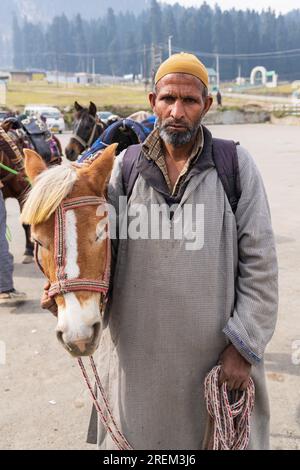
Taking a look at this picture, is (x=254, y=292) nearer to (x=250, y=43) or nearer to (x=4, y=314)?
(x=4, y=314)

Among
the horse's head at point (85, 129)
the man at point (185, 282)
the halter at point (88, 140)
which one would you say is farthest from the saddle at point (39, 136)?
the man at point (185, 282)

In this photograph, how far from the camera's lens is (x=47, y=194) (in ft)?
5.56

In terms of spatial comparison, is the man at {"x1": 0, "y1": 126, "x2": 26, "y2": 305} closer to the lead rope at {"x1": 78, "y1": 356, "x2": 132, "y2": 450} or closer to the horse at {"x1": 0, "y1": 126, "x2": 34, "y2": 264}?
the horse at {"x1": 0, "y1": 126, "x2": 34, "y2": 264}

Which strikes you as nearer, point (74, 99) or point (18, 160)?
point (18, 160)

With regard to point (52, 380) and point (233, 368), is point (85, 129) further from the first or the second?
point (233, 368)

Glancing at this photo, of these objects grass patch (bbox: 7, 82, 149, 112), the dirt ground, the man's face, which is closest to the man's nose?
the man's face

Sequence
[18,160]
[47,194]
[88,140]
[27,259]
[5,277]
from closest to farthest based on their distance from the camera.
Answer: [47,194] < [5,277] < [18,160] < [27,259] < [88,140]

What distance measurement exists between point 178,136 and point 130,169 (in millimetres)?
242

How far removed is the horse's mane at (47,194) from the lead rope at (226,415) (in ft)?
2.90

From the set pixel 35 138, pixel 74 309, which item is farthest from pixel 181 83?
pixel 35 138

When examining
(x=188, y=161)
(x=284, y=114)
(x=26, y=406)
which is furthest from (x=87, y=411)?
(x=284, y=114)

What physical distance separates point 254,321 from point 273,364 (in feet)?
7.29

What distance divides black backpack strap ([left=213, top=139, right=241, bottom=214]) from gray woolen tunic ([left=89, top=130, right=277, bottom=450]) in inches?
1.1

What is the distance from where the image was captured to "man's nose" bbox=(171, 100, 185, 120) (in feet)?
6.10
